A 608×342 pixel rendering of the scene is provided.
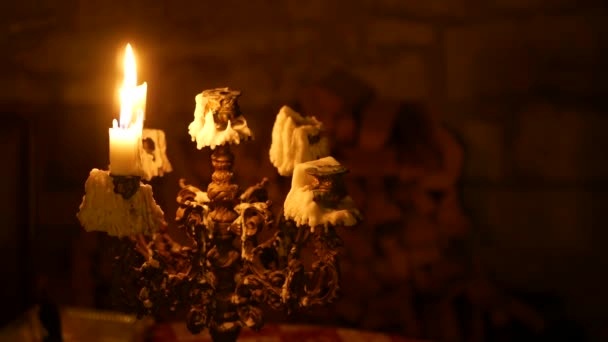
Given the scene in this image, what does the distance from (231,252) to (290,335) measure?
639 mm

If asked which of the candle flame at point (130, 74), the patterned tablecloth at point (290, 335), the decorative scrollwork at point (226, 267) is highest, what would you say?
the candle flame at point (130, 74)

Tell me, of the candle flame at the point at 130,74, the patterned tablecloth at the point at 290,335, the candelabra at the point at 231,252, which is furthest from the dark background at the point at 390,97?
the candle flame at the point at 130,74

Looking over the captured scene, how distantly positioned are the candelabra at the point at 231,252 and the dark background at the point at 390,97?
3.77 ft

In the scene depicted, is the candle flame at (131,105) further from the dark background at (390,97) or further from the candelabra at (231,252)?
the dark background at (390,97)

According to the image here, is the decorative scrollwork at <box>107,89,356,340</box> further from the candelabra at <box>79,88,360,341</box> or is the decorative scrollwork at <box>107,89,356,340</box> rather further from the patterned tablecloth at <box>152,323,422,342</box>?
→ the patterned tablecloth at <box>152,323,422,342</box>

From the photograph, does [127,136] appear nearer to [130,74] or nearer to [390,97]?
[130,74]

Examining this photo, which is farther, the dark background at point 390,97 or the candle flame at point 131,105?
the dark background at point 390,97

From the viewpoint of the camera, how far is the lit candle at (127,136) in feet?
5.38

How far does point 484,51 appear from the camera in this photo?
303cm

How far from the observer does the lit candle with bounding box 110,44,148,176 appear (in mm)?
1640

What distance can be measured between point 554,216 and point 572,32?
58cm

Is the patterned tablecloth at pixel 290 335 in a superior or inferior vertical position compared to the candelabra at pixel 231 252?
inferior

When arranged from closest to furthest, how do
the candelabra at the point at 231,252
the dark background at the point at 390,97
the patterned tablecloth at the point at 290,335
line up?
the candelabra at the point at 231,252 → the patterned tablecloth at the point at 290,335 → the dark background at the point at 390,97

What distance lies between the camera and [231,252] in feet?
6.10
